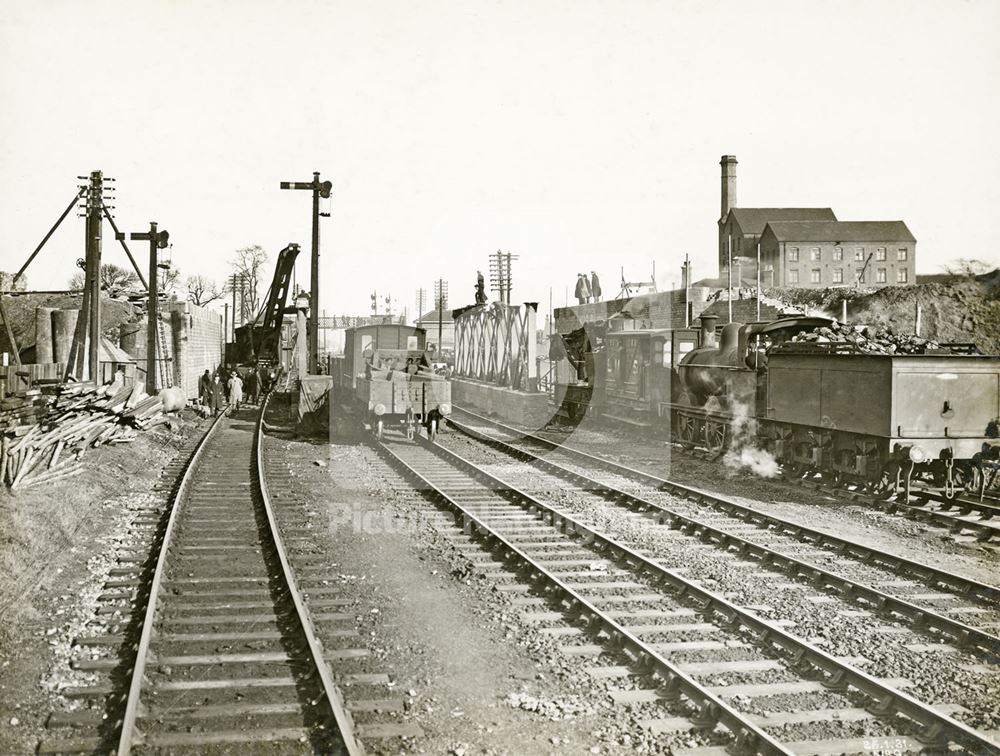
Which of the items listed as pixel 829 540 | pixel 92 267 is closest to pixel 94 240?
pixel 92 267

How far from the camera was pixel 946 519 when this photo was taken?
10398 millimetres

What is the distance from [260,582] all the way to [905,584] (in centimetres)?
615

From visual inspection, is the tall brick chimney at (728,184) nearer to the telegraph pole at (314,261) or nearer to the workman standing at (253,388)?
the workman standing at (253,388)

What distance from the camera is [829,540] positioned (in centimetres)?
925

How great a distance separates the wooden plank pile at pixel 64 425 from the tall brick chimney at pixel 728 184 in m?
55.0

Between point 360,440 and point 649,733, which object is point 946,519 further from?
point 360,440

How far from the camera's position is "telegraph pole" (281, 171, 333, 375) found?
24.2m

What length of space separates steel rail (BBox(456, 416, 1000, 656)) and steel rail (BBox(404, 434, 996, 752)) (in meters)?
1.20

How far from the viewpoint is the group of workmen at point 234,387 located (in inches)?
1043

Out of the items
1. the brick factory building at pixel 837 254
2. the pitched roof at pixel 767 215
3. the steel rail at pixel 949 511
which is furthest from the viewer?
the pitched roof at pixel 767 215

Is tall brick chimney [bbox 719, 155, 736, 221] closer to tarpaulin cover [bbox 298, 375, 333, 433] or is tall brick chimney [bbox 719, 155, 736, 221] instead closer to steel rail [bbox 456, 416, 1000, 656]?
tarpaulin cover [bbox 298, 375, 333, 433]

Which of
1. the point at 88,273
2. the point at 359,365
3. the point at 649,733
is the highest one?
the point at 88,273

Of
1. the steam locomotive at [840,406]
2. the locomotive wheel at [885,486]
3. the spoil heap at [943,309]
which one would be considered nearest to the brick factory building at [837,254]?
the spoil heap at [943,309]

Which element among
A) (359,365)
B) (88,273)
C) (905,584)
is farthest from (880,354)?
(88,273)
